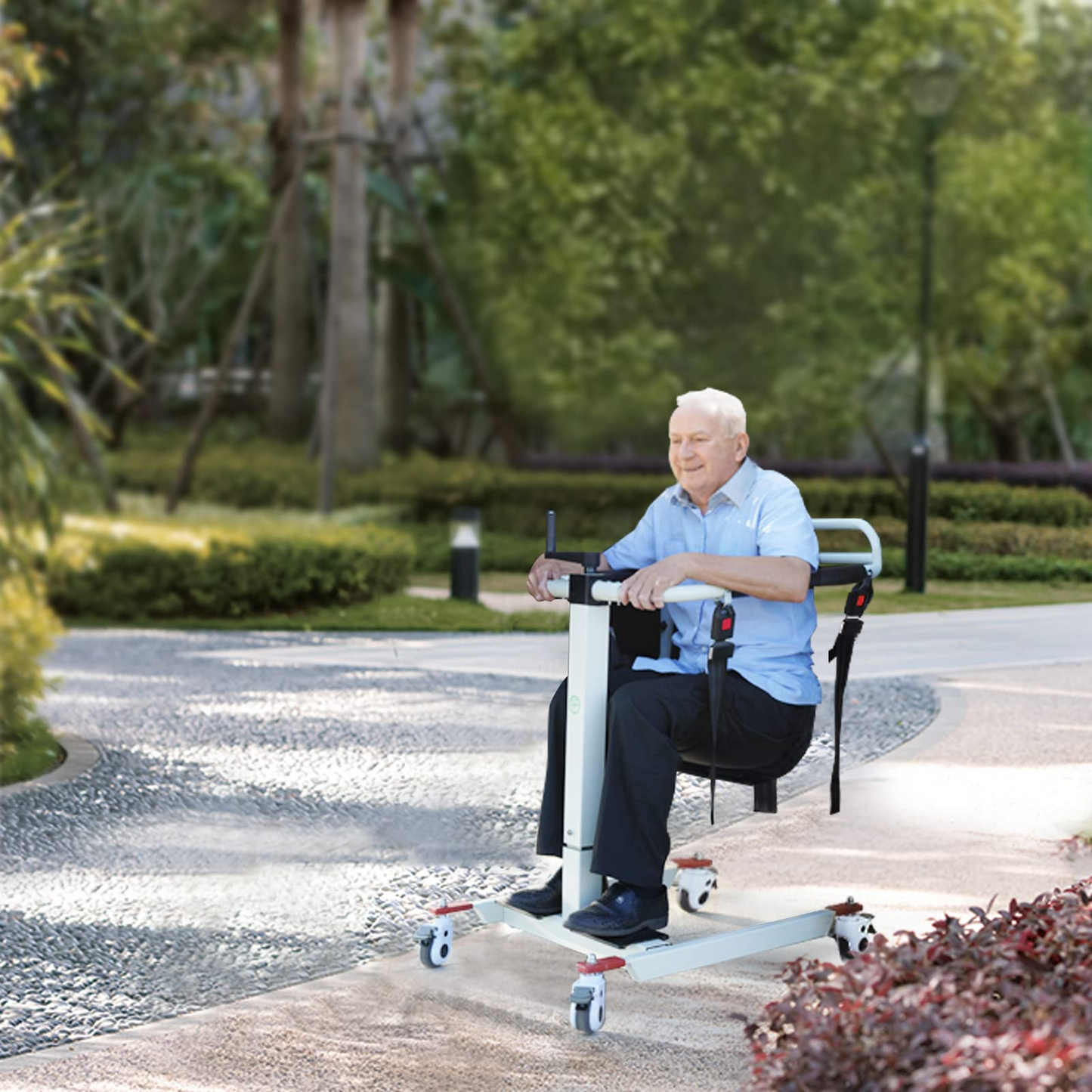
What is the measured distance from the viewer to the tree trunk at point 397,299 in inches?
556

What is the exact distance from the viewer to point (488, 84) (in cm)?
1440

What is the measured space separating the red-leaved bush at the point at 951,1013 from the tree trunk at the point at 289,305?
12834 millimetres

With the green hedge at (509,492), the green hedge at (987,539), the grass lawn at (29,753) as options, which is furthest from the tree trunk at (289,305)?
the green hedge at (987,539)

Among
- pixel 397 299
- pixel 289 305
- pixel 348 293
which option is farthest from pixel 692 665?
pixel 289 305

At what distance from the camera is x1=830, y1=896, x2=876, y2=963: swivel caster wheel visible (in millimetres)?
3816

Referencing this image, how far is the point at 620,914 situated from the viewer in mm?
3590

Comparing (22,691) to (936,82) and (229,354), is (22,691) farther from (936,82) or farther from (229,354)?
(229,354)

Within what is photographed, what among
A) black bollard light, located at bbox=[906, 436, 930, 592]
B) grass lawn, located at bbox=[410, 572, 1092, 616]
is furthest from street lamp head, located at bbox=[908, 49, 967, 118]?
grass lawn, located at bbox=[410, 572, 1092, 616]

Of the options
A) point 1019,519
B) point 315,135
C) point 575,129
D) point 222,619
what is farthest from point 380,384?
point 1019,519

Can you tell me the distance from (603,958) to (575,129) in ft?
32.0

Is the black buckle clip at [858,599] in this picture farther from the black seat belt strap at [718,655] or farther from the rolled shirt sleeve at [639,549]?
the rolled shirt sleeve at [639,549]

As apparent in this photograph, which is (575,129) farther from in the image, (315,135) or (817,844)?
(817,844)

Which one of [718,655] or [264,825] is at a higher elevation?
[718,655]

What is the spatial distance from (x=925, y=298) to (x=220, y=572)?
236 inches
